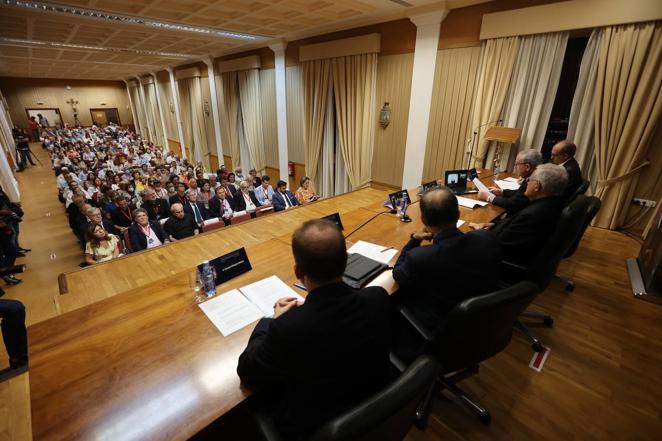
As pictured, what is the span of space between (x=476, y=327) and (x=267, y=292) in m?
1.04

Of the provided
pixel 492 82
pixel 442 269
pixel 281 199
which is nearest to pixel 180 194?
pixel 281 199

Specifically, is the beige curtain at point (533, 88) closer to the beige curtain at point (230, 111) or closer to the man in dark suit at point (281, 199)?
the man in dark suit at point (281, 199)

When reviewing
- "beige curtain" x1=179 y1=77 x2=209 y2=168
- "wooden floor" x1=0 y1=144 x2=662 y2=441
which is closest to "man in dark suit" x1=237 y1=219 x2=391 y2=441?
"wooden floor" x1=0 y1=144 x2=662 y2=441

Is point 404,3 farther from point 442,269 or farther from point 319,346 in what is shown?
point 319,346

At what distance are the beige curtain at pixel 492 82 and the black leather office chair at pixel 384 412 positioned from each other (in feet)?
14.0

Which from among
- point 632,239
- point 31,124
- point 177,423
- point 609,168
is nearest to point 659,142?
point 609,168

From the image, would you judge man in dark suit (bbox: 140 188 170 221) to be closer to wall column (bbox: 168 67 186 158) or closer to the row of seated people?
the row of seated people

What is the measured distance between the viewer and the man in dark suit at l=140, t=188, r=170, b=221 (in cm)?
476

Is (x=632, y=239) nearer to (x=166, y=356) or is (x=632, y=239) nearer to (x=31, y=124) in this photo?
(x=166, y=356)

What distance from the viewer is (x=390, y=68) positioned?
16.4ft

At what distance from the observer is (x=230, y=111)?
334 inches

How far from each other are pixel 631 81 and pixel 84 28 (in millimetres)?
8086

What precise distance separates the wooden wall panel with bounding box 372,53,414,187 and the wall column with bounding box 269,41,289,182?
2603 mm

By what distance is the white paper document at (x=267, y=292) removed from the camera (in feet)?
4.95
